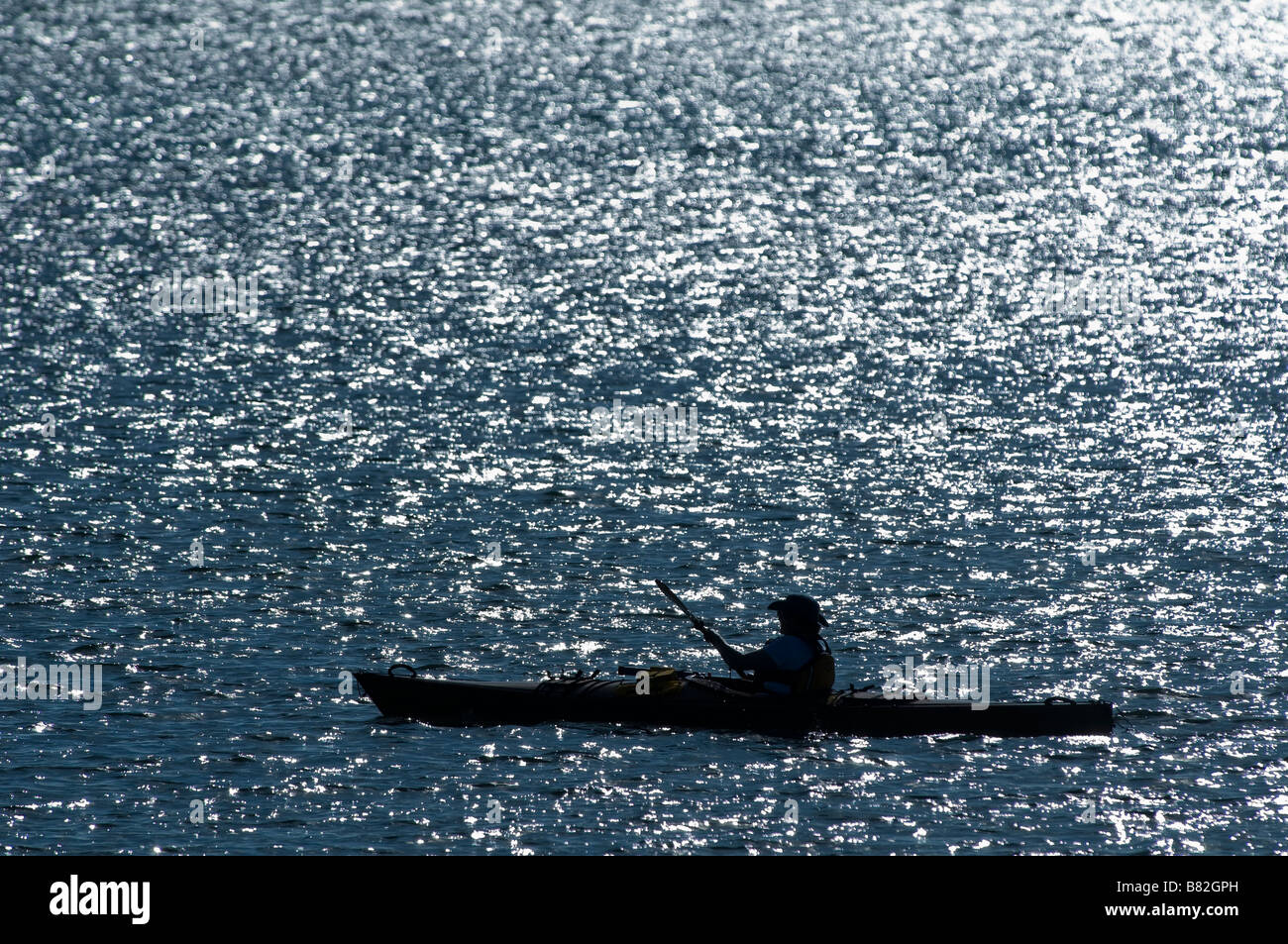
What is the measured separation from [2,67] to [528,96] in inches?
1430

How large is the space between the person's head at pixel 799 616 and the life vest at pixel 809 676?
0.39m

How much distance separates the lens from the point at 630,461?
1813 inches

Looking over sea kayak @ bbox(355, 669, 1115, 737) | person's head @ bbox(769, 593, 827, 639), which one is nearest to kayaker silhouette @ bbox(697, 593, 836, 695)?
person's head @ bbox(769, 593, 827, 639)

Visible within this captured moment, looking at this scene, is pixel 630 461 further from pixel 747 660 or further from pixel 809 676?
pixel 809 676

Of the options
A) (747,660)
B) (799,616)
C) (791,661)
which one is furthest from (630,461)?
(799,616)

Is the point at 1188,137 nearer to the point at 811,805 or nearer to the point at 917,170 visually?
the point at 917,170

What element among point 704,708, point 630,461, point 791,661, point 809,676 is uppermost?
point 630,461

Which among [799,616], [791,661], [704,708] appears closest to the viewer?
[799,616]

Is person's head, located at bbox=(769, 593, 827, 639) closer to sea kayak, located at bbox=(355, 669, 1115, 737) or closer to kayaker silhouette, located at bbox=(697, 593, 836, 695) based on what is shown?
kayaker silhouette, located at bbox=(697, 593, 836, 695)

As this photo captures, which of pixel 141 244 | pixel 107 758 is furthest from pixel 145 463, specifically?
pixel 141 244

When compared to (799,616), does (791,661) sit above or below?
below

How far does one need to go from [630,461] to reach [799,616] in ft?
60.9

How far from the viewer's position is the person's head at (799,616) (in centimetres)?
2778

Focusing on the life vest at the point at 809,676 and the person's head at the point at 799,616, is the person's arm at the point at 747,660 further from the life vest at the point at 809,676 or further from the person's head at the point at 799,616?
the person's head at the point at 799,616
